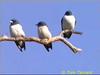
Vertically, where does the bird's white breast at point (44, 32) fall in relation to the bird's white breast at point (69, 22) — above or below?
above

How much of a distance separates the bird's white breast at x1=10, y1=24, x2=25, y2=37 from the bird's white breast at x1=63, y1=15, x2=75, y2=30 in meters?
0.87

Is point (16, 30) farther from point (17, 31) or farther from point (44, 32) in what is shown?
point (44, 32)

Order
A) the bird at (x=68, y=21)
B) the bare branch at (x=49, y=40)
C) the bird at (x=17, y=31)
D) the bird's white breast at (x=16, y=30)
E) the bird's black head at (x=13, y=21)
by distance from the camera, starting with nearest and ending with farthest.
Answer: the bare branch at (x=49, y=40)
the bird at (x=17, y=31)
the bird's white breast at (x=16, y=30)
the bird's black head at (x=13, y=21)
the bird at (x=68, y=21)

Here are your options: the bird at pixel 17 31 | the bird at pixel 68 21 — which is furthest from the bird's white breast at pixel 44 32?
the bird at pixel 68 21

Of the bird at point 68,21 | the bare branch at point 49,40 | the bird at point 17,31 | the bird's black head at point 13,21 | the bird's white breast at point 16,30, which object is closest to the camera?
the bare branch at point 49,40

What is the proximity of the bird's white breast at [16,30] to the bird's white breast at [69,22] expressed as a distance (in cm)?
87

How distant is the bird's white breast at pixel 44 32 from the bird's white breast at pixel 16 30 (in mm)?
291

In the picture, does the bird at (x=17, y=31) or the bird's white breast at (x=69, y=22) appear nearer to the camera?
the bird at (x=17, y=31)

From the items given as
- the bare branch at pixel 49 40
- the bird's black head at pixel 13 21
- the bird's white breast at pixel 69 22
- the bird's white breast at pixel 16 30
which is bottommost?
the bird's white breast at pixel 69 22

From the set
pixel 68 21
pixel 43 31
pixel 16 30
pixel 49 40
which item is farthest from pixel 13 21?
pixel 49 40

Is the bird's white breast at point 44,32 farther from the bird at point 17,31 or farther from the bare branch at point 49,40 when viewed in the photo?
the bare branch at point 49,40

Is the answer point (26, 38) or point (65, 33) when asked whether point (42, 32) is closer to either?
point (65, 33)

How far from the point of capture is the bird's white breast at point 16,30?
7.53m

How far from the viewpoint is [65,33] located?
7.55 m
